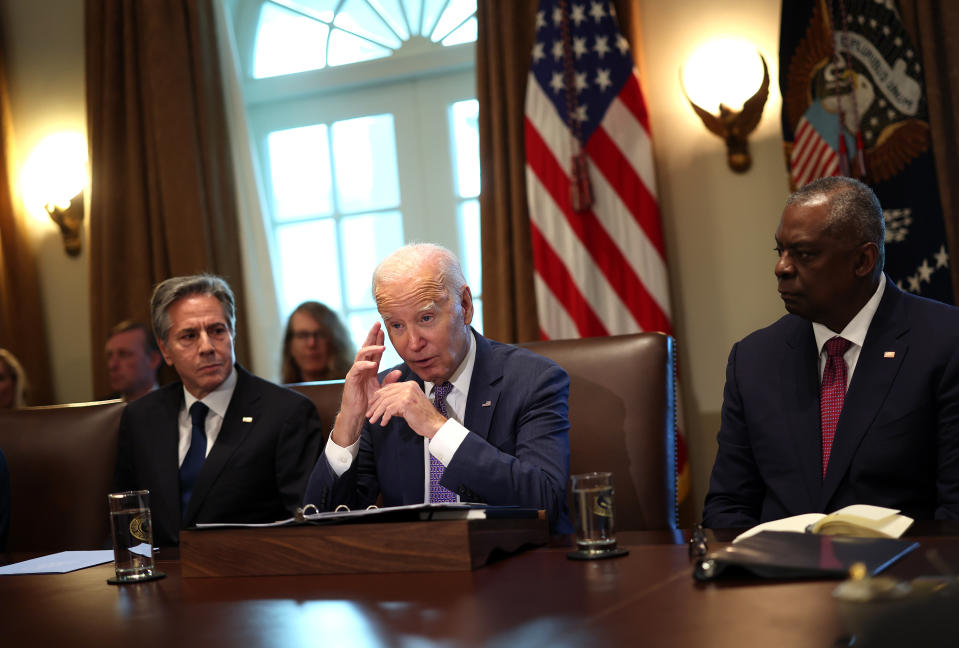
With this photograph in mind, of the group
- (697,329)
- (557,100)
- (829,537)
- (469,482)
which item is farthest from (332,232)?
(829,537)

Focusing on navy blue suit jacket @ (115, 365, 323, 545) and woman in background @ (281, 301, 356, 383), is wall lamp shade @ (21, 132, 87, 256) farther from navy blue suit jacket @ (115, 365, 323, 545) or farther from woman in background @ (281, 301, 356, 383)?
navy blue suit jacket @ (115, 365, 323, 545)

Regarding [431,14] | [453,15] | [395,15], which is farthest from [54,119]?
[453,15]

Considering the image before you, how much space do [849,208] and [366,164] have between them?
3393 mm

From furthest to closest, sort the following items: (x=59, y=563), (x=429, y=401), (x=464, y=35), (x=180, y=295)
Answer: (x=464, y=35) < (x=180, y=295) < (x=429, y=401) < (x=59, y=563)

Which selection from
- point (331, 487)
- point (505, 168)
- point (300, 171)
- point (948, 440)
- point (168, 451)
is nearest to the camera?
A: point (948, 440)

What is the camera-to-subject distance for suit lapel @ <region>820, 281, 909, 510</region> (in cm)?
205

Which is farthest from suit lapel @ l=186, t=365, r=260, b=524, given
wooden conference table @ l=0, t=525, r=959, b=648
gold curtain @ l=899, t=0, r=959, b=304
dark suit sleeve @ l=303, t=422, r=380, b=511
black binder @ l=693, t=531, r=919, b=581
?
gold curtain @ l=899, t=0, r=959, b=304

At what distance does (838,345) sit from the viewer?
2.16 m

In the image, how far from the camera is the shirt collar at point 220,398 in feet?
9.59

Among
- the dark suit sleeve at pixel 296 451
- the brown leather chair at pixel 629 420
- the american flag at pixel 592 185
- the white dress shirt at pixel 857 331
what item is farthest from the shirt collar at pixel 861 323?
the american flag at pixel 592 185

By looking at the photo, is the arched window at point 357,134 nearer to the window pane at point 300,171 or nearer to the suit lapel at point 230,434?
the window pane at point 300,171

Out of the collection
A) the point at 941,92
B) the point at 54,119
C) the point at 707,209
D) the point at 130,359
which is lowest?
the point at 130,359

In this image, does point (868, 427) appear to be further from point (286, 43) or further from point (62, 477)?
point (286, 43)

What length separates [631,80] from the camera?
13.8 feet
